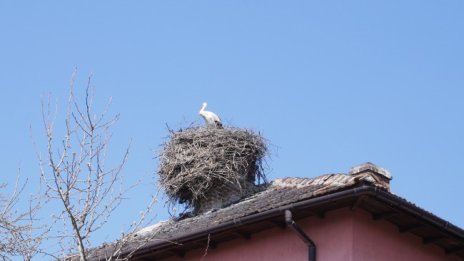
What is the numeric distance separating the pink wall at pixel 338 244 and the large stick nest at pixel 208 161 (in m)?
3.33

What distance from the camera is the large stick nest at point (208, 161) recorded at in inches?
634

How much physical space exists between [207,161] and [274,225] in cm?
423

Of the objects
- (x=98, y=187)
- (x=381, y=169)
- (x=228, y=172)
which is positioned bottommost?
(x=98, y=187)

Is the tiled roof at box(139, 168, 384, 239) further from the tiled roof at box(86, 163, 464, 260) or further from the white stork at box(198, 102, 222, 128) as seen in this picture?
the white stork at box(198, 102, 222, 128)

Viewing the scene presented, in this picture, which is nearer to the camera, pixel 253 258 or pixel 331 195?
pixel 331 195

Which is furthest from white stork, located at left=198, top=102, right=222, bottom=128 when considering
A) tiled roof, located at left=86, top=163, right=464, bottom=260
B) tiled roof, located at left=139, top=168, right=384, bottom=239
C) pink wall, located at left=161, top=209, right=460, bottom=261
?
pink wall, located at left=161, top=209, right=460, bottom=261

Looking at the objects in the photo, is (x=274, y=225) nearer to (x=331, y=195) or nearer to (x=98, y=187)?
(x=331, y=195)

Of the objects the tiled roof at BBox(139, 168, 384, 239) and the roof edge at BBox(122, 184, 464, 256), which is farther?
the tiled roof at BBox(139, 168, 384, 239)

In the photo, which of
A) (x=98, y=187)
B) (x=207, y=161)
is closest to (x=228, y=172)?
(x=207, y=161)

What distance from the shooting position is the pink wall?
37.8 feet

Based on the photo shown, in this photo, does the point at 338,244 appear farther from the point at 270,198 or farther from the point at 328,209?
the point at 270,198

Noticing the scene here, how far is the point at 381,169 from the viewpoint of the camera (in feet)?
43.5

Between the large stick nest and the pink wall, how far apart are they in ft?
10.9

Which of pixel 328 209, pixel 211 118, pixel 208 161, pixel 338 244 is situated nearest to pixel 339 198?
pixel 328 209
